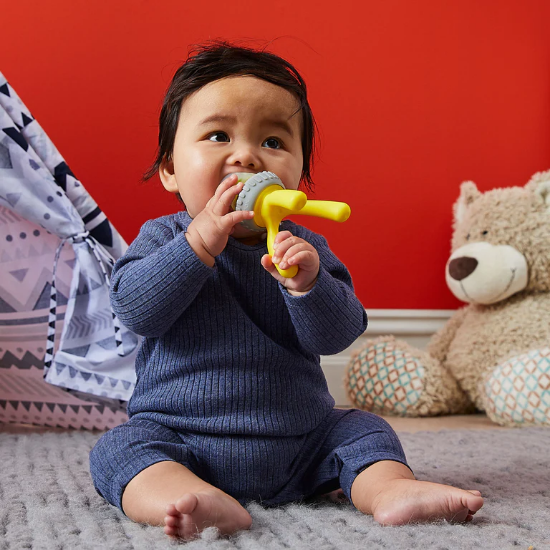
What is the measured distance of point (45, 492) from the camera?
2.50ft

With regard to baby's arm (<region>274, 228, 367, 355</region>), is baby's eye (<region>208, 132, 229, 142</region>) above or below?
above

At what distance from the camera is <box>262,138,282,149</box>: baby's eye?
78 centimetres

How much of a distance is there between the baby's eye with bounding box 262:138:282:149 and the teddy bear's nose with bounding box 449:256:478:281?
2.58ft


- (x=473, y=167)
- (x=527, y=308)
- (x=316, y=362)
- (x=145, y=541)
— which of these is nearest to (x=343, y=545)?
(x=145, y=541)

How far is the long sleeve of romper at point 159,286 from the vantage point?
2.28 feet

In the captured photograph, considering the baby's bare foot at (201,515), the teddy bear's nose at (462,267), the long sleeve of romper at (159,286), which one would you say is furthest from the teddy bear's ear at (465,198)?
the baby's bare foot at (201,515)

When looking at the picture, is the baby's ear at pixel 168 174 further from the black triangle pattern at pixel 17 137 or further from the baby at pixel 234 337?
the black triangle pattern at pixel 17 137

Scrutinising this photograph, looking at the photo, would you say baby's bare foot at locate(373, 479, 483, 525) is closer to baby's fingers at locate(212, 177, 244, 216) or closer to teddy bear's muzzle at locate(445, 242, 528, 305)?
baby's fingers at locate(212, 177, 244, 216)

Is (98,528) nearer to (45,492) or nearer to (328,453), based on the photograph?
(45,492)

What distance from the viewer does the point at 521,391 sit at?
1.29 meters

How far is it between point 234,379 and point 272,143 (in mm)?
267

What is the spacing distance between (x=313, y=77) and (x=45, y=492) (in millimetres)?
1141

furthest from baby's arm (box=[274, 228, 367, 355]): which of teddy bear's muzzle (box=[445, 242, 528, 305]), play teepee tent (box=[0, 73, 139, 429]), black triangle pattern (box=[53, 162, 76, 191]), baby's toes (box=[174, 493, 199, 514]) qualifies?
teddy bear's muzzle (box=[445, 242, 528, 305])

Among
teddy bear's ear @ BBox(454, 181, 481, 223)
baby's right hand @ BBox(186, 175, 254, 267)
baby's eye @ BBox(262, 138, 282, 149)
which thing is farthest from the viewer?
teddy bear's ear @ BBox(454, 181, 481, 223)
